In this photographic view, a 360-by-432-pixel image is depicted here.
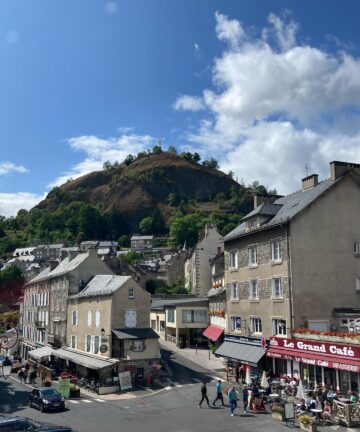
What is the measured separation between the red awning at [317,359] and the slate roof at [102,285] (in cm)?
1516

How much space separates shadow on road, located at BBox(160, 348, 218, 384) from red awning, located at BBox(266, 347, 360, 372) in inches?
332

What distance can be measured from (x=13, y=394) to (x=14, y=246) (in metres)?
165

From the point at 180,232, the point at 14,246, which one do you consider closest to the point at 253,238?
the point at 180,232

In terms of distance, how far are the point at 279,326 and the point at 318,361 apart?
19.6 feet

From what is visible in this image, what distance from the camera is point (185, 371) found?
138ft

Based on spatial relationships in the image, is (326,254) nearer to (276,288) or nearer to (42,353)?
(276,288)

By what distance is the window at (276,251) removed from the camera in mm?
33500

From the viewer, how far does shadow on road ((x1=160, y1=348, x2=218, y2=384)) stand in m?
38.4

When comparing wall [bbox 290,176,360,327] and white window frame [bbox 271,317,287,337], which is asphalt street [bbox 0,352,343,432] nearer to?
white window frame [bbox 271,317,287,337]

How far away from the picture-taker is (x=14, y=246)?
195 metres

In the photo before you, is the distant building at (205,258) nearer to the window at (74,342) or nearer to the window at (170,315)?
the window at (170,315)

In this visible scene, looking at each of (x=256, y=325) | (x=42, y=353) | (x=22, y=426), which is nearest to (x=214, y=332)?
(x=256, y=325)

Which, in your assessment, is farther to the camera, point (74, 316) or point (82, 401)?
point (74, 316)

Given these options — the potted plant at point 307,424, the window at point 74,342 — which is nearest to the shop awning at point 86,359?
the window at point 74,342
